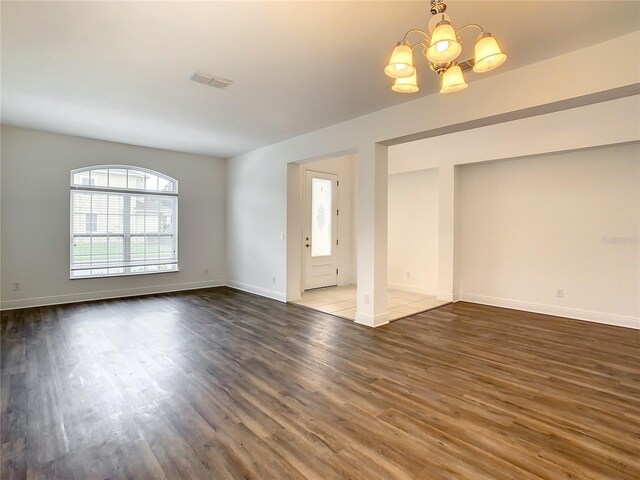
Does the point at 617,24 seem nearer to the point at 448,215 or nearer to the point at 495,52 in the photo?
the point at 495,52

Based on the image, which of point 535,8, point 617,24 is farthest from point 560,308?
point 535,8

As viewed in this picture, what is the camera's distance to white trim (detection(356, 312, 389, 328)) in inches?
171

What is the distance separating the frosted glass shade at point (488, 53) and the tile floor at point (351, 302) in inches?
137

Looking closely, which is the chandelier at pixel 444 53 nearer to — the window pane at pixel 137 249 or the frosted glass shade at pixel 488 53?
the frosted glass shade at pixel 488 53

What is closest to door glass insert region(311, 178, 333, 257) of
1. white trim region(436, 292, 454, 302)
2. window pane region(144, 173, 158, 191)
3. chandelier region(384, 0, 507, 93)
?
white trim region(436, 292, 454, 302)

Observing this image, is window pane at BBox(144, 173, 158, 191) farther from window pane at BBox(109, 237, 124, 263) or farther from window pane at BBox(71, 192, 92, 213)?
window pane at BBox(109, 237, 124, 263)

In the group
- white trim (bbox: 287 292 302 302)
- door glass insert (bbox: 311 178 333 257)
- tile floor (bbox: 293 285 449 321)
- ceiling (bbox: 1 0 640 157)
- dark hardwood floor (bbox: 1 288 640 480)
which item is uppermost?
ceiling (bbox: 1 0 640 157)

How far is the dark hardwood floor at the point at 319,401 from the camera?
6.00ft

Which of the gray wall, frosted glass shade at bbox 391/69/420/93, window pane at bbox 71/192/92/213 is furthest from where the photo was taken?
window pane at bbox 71/192/92/213

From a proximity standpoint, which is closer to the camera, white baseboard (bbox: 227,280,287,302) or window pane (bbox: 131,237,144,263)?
white baseboard (bbox: 227,280,287,302)

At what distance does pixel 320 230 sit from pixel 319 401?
4817 millimetres

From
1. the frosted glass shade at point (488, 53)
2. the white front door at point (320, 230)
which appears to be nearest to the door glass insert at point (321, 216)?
the white front door at point (320, 230)

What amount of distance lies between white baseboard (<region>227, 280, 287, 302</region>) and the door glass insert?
127cm

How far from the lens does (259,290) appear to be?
646 cm
